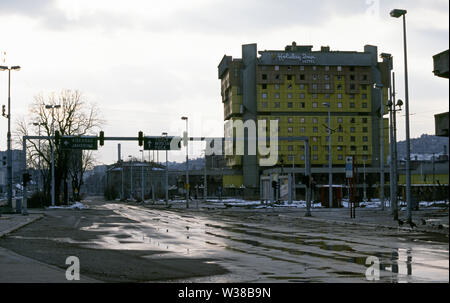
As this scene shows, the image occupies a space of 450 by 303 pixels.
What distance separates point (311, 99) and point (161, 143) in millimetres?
84362

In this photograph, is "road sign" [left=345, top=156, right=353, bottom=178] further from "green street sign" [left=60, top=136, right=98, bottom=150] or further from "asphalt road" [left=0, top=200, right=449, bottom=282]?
"green street sign" [left=60, top=136, right=98, bottom=150]

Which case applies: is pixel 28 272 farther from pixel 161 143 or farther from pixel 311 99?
pixel 311 99

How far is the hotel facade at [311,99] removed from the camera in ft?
428

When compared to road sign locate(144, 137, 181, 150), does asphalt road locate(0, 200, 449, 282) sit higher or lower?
lower

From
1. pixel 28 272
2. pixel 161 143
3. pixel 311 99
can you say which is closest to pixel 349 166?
pixel 161 143

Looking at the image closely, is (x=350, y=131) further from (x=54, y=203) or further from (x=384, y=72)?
(x=54, y=203)

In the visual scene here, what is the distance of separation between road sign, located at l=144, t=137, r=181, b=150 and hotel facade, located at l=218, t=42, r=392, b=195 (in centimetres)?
7716

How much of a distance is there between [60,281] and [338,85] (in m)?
126

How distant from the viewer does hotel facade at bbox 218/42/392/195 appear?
130m

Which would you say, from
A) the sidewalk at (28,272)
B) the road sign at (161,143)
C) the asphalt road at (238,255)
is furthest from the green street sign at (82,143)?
the sidewalk at (28,272)

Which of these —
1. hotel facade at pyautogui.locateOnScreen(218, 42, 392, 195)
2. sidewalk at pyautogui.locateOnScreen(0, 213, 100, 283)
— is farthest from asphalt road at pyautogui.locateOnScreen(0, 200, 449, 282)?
hotel facade at pyautogui.locateOnScreen(218, 42, 392, 195)

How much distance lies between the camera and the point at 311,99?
133 meters

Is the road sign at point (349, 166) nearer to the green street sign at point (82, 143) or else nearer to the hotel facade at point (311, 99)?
the green street sign at point (82, 143)
